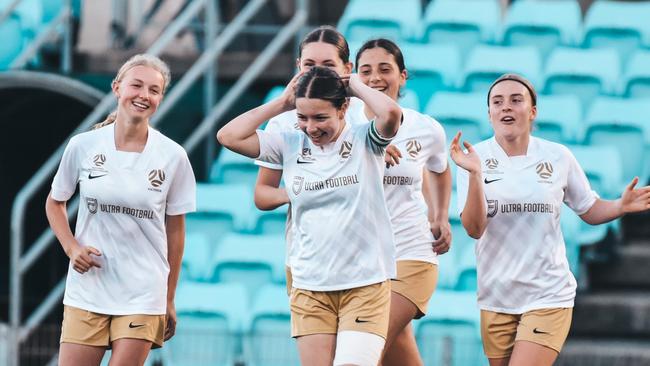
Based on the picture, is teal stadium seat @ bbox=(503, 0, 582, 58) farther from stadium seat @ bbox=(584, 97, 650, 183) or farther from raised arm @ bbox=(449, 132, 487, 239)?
raised arm @ bbox=(449, 132, 487, 239)

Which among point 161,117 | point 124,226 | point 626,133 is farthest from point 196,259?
point 124,226

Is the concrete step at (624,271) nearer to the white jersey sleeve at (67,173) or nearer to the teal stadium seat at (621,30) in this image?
the teal stadium seat at (621,30)

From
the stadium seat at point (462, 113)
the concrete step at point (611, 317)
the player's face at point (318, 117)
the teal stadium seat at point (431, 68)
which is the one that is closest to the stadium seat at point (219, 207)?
the stadium seat at point (462, 113)

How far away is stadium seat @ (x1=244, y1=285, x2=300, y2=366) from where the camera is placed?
30.4 ft

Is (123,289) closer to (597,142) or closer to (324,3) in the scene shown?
(597,142)

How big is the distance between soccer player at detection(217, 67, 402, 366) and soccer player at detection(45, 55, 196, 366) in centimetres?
67

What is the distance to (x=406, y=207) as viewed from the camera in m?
7.00

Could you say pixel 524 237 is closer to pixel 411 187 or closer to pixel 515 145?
pixel 515 145

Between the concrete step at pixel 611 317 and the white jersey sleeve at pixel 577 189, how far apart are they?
3160mm

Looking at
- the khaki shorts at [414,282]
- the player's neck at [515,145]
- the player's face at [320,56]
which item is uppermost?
the player's face at [320,56]

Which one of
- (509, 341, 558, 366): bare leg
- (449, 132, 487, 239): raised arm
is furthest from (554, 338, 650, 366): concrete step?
(449, 132, 487, 239): raised arm

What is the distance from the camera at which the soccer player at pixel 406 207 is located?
22.9ft

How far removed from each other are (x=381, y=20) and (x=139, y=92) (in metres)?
6.02

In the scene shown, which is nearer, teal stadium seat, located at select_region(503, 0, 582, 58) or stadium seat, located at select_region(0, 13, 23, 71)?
teal stadium seat, located at select_region(503, 0, 582, 58)
